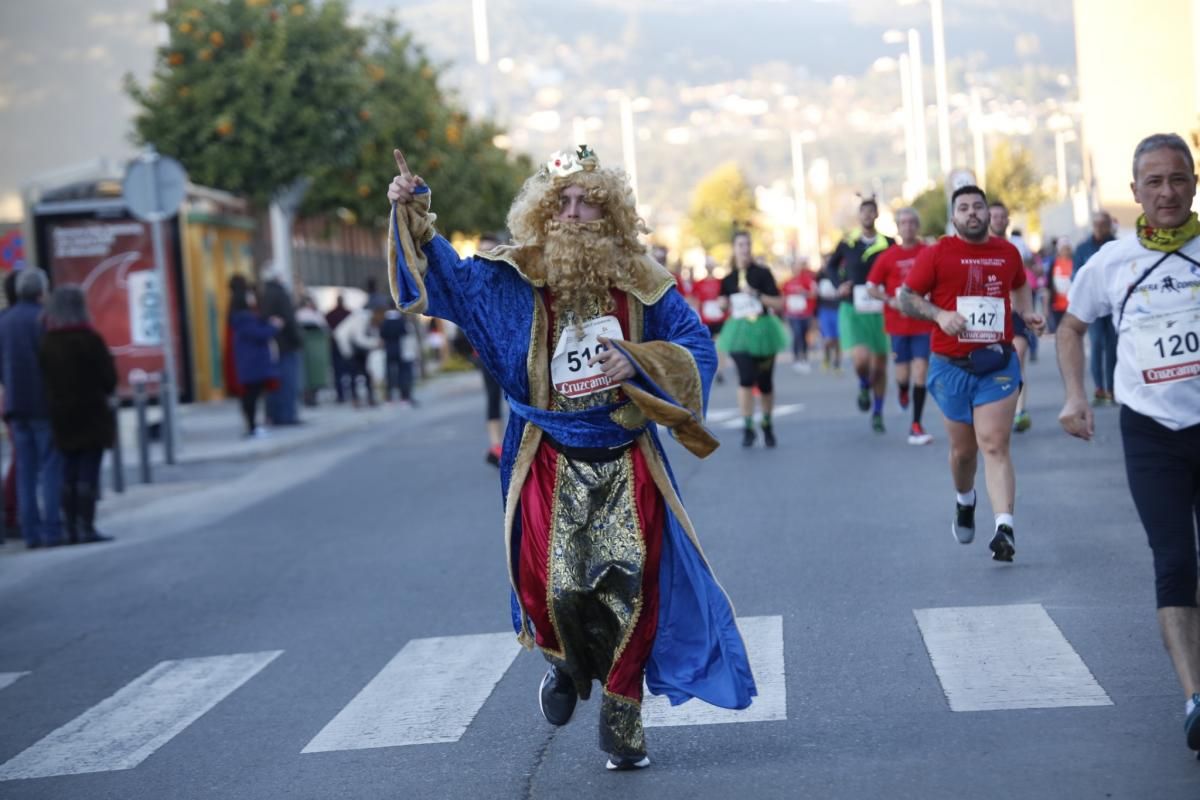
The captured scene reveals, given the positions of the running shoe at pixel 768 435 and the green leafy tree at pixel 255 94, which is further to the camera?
the green leafy tree at pixel 255 94

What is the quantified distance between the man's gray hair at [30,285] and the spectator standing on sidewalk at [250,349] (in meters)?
8.28

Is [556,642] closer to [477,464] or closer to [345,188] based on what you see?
[477,464]

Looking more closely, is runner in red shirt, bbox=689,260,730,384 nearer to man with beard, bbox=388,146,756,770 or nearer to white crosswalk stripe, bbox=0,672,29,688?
white crosswalk stripe, bbox=0,672,29,688

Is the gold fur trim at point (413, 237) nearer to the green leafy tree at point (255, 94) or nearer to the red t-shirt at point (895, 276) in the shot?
the red t-shirt at point (895, 276)

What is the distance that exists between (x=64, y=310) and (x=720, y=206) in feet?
381

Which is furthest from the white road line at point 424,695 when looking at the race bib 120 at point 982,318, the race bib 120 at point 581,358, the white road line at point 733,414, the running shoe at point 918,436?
the white road line at point 733,414

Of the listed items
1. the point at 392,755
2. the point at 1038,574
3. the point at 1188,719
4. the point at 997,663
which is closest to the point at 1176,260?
the point at 1188,719

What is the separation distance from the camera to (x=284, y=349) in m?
25.1

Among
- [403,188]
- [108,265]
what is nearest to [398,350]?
[108,265]

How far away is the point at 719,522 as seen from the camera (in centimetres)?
1235

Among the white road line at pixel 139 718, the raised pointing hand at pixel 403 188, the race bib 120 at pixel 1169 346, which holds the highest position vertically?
the raised pointing hand at pixel 403 188

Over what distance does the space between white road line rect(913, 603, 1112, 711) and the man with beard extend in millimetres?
1095

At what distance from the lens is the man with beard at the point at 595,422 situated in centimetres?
630

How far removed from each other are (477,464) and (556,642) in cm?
1164
